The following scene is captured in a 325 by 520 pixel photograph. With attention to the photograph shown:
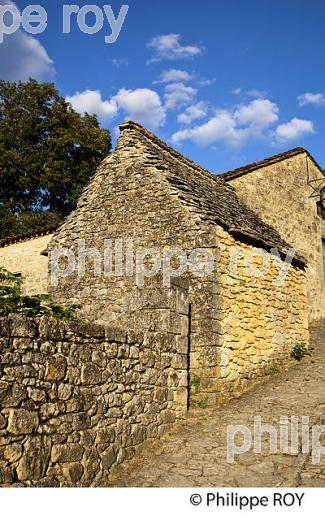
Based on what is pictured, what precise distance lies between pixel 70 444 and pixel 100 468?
71 centimetres

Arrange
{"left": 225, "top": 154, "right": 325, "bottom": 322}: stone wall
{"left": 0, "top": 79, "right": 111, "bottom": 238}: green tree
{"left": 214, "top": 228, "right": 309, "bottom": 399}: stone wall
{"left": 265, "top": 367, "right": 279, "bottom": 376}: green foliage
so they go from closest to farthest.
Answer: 1. {"left": 214, "top": 228, "right": 309, "bottom": 399}: stone wall
2. {"left": 265, "top": 367, "right": 279, "bottom": 376}: green foliage
3. {"left": 225, "top": 154, "right": 325, "bottom": 322}: stone wall
4. {"left": 0, "top": 79, "right": 111, "bottom": 238}: green tree

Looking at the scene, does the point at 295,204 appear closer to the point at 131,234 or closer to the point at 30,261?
the point at 131,234

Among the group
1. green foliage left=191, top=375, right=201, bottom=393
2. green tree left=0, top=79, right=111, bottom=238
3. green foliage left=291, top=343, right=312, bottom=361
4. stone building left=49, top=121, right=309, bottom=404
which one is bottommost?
green foliage left=191, top=375, right=201, bottom=393

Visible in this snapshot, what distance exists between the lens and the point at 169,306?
7461mm

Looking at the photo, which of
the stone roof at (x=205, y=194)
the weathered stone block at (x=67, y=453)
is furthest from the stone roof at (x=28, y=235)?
the weathered stone block at (x=67, y=453)

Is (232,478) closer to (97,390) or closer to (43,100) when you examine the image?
(97,390)

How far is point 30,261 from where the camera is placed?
47.7 ft

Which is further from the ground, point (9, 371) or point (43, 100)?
point (43, 100)

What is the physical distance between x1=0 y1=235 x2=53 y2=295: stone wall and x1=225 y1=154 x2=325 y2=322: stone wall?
6.64 metres

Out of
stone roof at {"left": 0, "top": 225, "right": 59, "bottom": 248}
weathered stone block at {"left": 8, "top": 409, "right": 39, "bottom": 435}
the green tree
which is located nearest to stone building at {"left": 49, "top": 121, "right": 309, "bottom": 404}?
stone roof at {"left": 0, "top": 225, "right": 59, "bottom": 248}

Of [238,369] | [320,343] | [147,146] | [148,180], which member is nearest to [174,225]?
[148,180]

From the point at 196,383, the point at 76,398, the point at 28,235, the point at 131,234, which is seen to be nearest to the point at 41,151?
the point at 28,235

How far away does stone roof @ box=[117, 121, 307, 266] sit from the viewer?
9581 millimetres

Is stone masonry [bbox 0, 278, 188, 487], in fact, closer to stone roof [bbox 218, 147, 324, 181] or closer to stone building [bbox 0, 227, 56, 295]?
stone building [bbox 0, 227, 56, 295]
